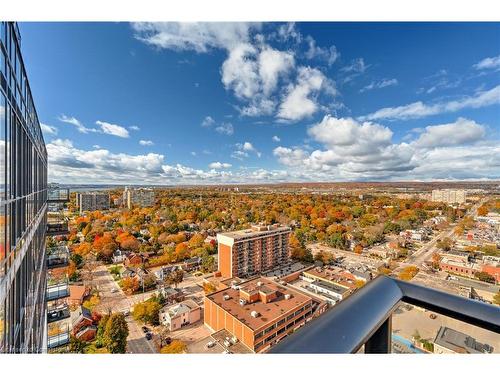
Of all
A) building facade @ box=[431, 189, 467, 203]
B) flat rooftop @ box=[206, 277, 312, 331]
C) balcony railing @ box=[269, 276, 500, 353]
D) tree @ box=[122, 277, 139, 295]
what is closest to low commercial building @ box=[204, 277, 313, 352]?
flat rooftop @ box=[206, 277, 312, 331]

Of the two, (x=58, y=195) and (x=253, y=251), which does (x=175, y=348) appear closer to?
(x=58, y=195)

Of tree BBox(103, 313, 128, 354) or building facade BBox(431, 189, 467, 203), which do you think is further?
building facade BBox(431, 189, 467, 203)

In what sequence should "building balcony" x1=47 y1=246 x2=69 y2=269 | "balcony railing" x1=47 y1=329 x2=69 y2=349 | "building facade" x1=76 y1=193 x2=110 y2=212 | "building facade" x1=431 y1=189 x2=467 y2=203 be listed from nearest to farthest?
"building balcony" x1=47 y1=246 x2=69 y2=269 → "balcony railing" x1=47 y1=329 x2=69 y2=349 → "building facade" x1=76 y1=193 x2=110 y2=212 → "building facade" x1=431 y1=189 x2=467 y2=203

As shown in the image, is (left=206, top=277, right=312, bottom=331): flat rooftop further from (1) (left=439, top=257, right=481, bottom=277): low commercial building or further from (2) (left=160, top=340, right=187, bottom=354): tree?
(1) (left=439, top=257, right=481, bottom=277): low commercial building

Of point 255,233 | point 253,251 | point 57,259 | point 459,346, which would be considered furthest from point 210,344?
point 459,346

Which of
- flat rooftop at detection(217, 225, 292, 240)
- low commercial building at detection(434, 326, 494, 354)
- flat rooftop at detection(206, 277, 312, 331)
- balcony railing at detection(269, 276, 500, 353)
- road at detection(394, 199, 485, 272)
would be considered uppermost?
balcony railing at detection(269, 276, 500, 353)

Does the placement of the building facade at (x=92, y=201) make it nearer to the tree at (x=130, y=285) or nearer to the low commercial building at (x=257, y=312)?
the tree at (x=130, y=285)

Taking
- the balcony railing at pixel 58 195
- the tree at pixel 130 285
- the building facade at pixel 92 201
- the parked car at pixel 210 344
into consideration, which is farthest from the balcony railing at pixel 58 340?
the building facade at pixel 92 201
